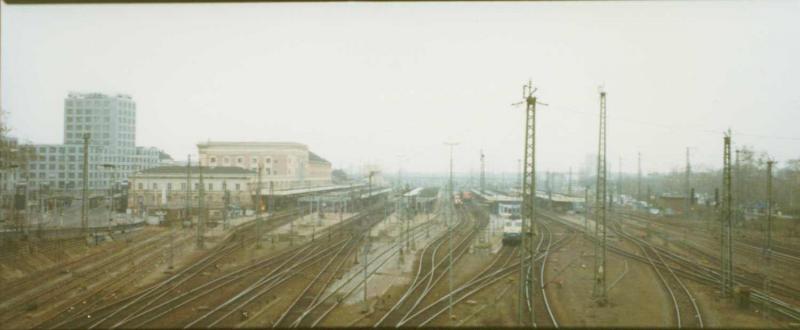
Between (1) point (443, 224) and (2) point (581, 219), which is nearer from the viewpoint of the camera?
(1) point (443, 224)

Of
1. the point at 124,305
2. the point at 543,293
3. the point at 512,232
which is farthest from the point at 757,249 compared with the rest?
the point at 124,305

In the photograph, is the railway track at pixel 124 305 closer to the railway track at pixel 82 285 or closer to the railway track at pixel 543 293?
the railway track at pixel 82 285

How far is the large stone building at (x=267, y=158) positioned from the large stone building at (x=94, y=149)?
21.9 ft

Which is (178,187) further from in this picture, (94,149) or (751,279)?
(751,279)

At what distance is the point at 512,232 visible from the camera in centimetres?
1902

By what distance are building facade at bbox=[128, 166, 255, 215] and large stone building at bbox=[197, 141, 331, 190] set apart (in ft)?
8.89

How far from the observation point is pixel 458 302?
1049cm

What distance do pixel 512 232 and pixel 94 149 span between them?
3878 cm

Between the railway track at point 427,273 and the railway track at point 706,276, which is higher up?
the railway track at point 706,276

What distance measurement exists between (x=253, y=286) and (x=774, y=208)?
3384 centimetres

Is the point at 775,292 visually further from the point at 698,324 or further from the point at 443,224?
the point at 443,224

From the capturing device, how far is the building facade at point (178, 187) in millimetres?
29844

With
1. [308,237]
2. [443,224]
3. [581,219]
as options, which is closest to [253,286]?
[308,237]

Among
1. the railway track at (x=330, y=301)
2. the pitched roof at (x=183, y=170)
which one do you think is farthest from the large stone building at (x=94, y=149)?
the railway track at (x=330, y=301)
